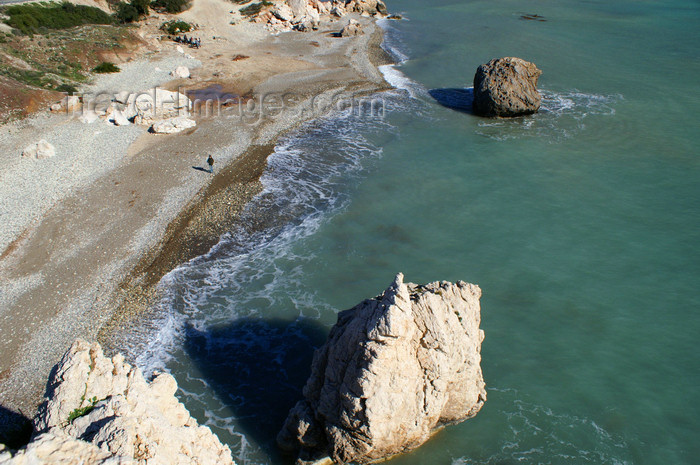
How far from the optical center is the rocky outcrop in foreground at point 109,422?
7.66m

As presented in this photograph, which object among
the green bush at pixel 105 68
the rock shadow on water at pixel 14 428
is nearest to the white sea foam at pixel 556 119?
the rock shadow on water at pixel 14 428

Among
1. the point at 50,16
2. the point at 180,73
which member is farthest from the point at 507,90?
the point at 50,16

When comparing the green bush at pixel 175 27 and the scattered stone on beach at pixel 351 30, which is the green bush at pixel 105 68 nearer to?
the green bush at pixel 175 27

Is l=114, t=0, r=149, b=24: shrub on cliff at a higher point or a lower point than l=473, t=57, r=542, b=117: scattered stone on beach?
higher

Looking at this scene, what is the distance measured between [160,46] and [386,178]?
3731 cm

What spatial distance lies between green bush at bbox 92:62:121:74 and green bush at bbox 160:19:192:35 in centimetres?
1421

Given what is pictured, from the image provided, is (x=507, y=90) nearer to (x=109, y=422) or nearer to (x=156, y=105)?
(x=156, y=105)

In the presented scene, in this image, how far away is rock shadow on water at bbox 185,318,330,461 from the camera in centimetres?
1510

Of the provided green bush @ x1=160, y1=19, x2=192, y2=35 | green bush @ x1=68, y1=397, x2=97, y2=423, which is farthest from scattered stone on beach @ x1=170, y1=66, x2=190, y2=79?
green bush @ x1=68, y1=397, x2=97, y2=423

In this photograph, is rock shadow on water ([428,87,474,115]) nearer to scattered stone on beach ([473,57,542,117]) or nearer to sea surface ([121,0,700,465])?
sea surface ([121,0,700,465])

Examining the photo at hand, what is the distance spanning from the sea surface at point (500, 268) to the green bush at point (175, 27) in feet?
99.7

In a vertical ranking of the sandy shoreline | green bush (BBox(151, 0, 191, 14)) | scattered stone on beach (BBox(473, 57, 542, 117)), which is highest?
green bush (BBox(151, 0, 191, 14))

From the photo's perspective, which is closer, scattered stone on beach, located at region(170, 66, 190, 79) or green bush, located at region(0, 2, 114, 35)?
scattered stone on beach, located at region(170, 66, 190, 79)

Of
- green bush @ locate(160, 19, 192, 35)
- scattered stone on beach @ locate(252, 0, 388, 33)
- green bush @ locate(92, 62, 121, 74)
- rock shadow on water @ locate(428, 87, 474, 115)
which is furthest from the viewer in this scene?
scattered stone on beach @ locate(252, 0, 388, 33)
